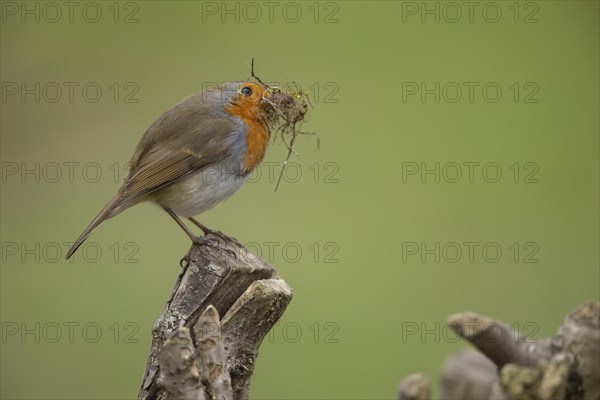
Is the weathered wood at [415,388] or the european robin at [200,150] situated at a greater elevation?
the european robin at [200,150]

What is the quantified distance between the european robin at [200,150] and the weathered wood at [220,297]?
1.06 meters

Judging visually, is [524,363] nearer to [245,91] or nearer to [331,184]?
[245,91]

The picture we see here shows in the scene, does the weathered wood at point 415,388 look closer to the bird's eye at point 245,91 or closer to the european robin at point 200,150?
the european robin at point 200,150

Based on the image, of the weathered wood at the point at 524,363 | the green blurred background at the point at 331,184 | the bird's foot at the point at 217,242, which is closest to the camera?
the weathered wood at the point at 524,363

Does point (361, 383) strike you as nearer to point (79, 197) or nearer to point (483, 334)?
point (79, 197)

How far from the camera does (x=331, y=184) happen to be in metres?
9.11

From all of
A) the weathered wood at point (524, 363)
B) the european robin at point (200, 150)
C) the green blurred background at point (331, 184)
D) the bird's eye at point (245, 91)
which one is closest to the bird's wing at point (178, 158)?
the european robin at point (200, 150)

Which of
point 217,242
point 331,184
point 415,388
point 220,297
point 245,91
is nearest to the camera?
point 415,388

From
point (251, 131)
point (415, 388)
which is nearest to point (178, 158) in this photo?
point (251, 131)

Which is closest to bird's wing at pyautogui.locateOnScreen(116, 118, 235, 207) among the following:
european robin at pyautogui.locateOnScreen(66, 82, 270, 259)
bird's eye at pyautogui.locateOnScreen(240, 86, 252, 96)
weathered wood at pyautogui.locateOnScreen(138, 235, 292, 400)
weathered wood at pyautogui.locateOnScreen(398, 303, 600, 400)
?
Result: european robin at pyautogui.locateOnScreen(66, 82, 270, 259)

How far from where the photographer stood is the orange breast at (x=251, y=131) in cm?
495

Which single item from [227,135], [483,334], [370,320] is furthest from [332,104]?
[483,334]

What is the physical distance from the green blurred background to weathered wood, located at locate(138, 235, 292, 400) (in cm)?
307

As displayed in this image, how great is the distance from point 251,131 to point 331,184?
4.20 m
